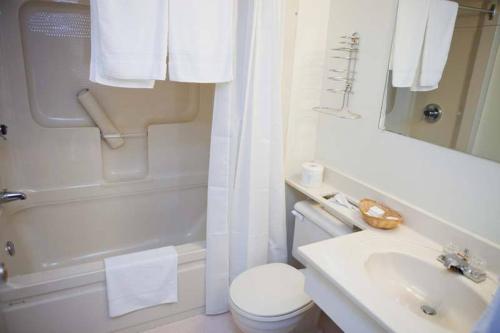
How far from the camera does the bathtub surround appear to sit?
1.40 meters

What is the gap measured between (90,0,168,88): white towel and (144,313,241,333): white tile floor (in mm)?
1321

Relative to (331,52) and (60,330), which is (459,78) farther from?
(60,330)

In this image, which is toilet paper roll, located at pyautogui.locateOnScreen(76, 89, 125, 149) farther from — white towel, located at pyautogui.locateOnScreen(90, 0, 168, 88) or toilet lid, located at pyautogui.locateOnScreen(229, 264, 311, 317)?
toilet lid, located at pyautogui.locateOnScreen(229, 264, 311, 317)

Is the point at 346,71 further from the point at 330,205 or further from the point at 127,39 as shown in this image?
the point at 127,39

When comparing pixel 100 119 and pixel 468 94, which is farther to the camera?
pixel 100 119

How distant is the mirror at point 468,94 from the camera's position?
1.19 m

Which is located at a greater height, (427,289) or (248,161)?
(248,161)

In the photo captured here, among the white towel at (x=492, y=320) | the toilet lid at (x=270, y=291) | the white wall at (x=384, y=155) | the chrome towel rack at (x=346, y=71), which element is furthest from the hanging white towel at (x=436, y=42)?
the toilet lid at (x=270, y=291)

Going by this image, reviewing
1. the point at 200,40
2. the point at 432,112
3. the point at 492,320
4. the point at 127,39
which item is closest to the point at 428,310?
the point at 492,320

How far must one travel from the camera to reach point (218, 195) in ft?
5.88

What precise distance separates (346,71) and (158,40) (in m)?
0.94

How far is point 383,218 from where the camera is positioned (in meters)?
1.44

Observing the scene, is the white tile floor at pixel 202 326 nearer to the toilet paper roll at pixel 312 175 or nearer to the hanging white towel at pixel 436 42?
the toilet paper roll at pixel 312 175

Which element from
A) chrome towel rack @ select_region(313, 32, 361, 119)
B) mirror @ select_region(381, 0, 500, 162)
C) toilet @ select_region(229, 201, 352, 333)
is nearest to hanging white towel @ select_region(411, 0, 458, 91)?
mirror @ select_region(381, 0, 500, 162)
